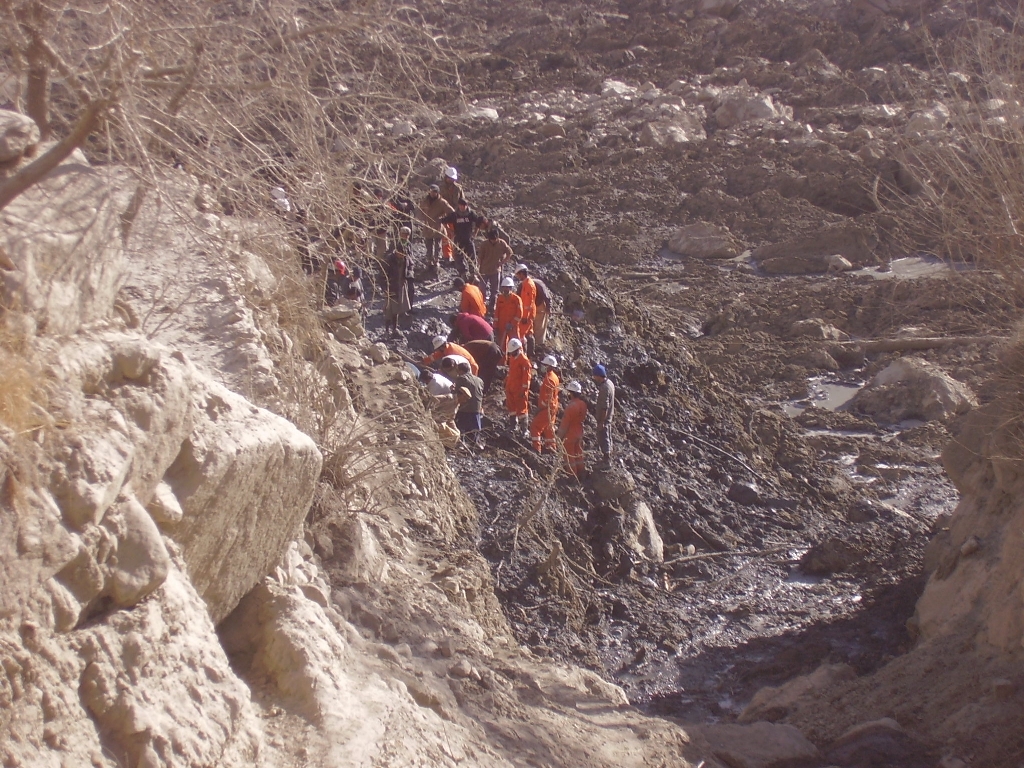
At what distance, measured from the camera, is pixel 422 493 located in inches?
319

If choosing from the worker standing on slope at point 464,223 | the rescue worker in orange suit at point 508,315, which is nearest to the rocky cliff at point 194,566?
the rescue worker in orange suit at point 508,315

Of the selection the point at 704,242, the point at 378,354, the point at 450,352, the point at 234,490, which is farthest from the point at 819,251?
the point at 234,490

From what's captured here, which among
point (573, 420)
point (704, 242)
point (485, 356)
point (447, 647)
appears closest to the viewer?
point (447, 647)

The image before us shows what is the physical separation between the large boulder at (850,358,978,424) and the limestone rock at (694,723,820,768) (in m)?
9.87

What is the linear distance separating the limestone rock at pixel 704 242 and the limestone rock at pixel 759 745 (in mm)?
16840

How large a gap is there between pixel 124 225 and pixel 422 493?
4.21 meters

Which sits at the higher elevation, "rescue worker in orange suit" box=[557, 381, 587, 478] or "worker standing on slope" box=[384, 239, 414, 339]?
"worker standing on slope" box=[384, 239, 414, 339]

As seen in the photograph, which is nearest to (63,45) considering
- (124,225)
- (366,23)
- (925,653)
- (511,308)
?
(124,225)

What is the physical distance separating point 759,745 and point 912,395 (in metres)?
10.6

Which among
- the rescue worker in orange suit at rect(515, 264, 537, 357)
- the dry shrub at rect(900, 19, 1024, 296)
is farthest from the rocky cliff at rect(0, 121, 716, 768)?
the rescue worker in orange suit at rect(515, 264, 537, 357)

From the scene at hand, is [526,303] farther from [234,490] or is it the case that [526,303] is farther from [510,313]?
[234,490]

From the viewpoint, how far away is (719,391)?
14.0 metres

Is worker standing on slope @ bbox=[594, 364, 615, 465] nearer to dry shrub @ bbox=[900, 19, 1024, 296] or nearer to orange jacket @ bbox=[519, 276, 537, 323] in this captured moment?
orange jacket @ bbox=[519, 276, 537, 323]

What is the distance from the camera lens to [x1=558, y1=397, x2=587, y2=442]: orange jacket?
10.5m
